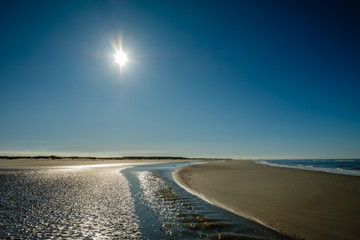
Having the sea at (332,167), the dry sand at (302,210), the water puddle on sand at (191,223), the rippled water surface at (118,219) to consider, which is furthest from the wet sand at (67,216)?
the sea at (332,167)

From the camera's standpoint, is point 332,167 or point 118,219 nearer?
point 118,219

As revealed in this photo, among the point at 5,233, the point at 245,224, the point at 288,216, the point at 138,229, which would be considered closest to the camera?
the point at 5,233

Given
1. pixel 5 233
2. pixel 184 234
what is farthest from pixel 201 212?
pixel 5 233

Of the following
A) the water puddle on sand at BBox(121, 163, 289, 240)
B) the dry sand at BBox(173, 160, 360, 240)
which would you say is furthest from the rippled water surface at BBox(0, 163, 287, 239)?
the dry sand at BBox(173, 160, 360, 240)

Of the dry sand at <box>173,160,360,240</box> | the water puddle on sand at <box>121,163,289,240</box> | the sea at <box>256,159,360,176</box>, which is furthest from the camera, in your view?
the sea at <box>256,159,360,176</box>

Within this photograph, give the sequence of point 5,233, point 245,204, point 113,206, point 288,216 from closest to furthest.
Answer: point 5,233
point 288,216
point 113,206
point 245,204

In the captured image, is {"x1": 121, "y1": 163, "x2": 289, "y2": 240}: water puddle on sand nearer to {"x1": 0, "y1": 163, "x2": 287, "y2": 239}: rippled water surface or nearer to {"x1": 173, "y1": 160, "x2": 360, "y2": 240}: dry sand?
{"x1": 0, "y1": 163, "x2": 287, "y2": 239}: rippled water surface

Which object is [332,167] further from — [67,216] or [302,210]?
[67,216]

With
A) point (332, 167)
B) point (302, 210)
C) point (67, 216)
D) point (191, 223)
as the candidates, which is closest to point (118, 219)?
point (67, 216)

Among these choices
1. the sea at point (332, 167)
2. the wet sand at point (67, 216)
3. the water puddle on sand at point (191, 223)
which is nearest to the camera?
the wet sand at point (67, 216)

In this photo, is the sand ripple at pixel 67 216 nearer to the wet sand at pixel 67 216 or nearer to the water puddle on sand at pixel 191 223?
the wet sand at pixel 67 216

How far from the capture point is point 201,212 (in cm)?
1118

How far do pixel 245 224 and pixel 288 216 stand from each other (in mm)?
2520

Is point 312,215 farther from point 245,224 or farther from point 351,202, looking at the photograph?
point 351,202
